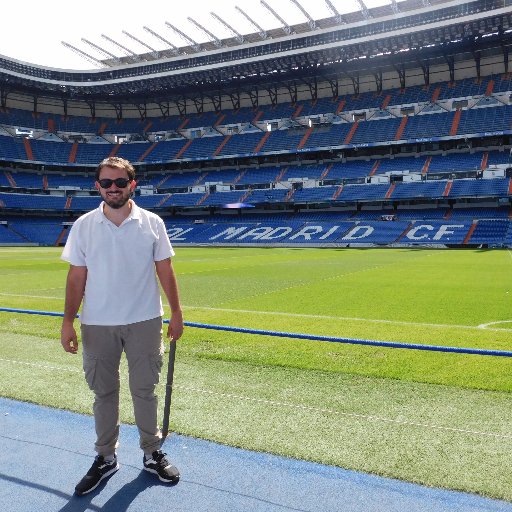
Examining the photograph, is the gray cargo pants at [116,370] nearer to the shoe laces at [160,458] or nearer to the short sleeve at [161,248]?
the shoe laces at [160,458]

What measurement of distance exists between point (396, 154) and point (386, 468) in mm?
55597

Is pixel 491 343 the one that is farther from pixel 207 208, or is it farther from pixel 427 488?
pixel 207 208

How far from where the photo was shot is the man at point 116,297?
140 inches

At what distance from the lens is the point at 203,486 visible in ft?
12.1

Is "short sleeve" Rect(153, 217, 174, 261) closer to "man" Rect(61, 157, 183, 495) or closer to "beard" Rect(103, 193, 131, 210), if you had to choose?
"man" Rect(61, 157, 183, 495)

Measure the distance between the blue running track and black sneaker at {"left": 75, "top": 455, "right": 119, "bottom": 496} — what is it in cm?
5

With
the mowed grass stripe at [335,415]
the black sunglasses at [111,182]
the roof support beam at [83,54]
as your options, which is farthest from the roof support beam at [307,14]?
the black sunglasses at [111,182]

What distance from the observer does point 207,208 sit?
61.5 metres

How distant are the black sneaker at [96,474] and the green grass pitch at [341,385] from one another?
3.07 feet

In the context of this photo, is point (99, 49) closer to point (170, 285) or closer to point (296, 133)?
point (296, 133)

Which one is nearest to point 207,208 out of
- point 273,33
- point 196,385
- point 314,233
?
point 314,233

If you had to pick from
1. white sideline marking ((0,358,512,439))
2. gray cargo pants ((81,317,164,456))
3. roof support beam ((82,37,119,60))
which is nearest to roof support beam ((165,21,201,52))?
roof support beam ((82,37,119,60))

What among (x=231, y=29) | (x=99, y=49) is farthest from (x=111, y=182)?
(x=99, y=49)

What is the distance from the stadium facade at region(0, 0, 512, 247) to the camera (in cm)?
4816
